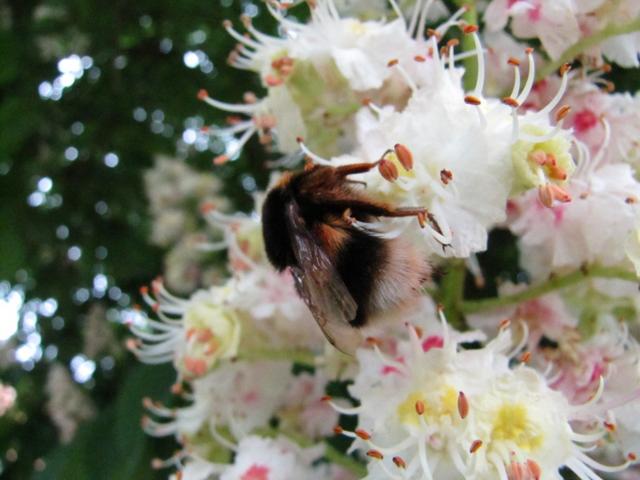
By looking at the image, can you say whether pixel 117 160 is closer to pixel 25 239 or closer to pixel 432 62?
pixel 25 239

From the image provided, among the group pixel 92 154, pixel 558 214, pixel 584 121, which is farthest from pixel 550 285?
pixel 92 154

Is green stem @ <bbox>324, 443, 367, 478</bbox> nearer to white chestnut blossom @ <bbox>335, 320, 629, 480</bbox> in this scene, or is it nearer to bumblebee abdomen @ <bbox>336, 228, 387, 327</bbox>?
white chestnut blossom @ <bbox>335, 320, 629, 480</bbox>

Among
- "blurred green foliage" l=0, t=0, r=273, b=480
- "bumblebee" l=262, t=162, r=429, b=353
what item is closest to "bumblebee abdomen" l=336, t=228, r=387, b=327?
"bumblebee" l=262, t=162, r=429, b=353

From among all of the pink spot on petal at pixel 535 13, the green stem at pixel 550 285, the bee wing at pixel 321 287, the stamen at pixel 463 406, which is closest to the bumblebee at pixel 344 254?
the bee wing at pixel 321 287

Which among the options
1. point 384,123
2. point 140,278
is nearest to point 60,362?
point 140,278

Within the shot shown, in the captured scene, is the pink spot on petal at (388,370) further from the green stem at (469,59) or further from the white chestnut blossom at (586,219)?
the green stem at (469,59)

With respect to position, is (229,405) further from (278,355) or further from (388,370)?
(388,370)

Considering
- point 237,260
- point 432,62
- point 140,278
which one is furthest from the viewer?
point 140,278
